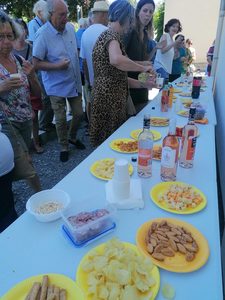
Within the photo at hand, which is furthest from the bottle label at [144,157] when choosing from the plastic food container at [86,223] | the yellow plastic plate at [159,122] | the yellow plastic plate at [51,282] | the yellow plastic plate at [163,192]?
the yellow plastic plate at [159,122]

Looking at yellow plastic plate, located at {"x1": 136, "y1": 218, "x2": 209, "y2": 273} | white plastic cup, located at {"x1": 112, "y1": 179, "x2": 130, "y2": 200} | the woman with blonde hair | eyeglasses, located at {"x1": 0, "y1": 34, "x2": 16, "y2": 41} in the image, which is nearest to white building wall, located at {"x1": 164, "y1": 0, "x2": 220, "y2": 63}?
the woman with blonde hair

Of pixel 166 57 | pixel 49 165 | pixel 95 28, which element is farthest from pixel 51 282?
pixel 166 57

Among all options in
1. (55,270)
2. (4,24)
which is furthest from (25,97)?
(55,270)

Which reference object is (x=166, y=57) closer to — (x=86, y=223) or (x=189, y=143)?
(x=189, y=143)

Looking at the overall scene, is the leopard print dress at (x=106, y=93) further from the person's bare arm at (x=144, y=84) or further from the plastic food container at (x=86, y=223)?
the plastic food container at (x=86, y=223)

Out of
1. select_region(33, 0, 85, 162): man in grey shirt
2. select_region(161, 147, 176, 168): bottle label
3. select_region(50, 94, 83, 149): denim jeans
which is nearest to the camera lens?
select_region(161, 147, 176, 168): bottle label

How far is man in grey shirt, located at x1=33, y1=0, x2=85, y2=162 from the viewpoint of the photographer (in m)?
2.46

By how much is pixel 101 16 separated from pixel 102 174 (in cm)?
222

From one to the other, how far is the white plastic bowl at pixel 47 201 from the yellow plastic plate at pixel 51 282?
239 millimetres

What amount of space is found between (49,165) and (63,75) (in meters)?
1.00

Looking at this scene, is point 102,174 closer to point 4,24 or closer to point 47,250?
point 47,250

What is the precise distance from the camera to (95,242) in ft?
2.65

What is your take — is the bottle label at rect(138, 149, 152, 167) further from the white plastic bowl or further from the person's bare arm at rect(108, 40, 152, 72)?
the person's bare arm at rect(108, 40, 152, 72)

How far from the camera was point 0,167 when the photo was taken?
3.89 ft
